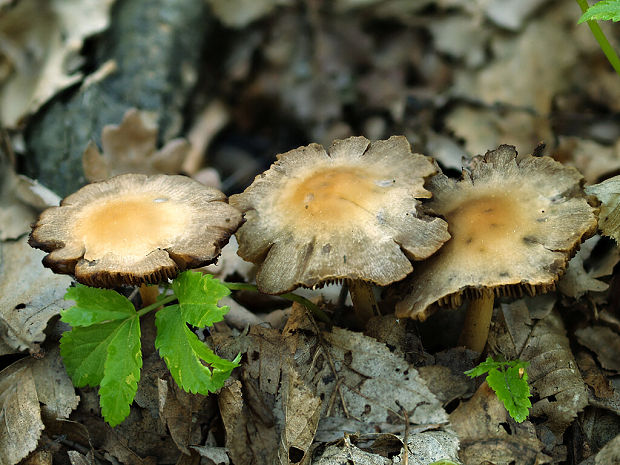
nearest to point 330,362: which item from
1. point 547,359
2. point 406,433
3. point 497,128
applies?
point 406,433

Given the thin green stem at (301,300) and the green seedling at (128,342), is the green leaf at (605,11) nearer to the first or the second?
the thin green stem at (301,300)

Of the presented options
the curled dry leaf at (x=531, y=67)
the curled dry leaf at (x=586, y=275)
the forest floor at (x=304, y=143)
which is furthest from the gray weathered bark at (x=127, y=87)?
the curled dry leaf at (x=586, y=275)

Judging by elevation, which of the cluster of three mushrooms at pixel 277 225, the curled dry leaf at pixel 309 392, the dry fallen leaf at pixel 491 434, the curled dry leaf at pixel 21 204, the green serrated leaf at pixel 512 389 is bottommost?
the dry fallen leaf at pixel 491 434

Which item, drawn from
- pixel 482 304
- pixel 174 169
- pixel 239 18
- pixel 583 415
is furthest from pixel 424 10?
pixel 583 415

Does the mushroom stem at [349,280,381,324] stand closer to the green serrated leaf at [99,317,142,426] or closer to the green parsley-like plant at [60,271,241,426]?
the green parsley-like plant at [60,271,241,426]

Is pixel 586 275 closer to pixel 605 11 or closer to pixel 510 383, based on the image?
pixel 510 383

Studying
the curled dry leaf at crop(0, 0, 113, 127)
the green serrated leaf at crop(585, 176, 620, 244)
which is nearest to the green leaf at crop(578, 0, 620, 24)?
the green serrated leaf at crop(585, 176, 620, 244)
